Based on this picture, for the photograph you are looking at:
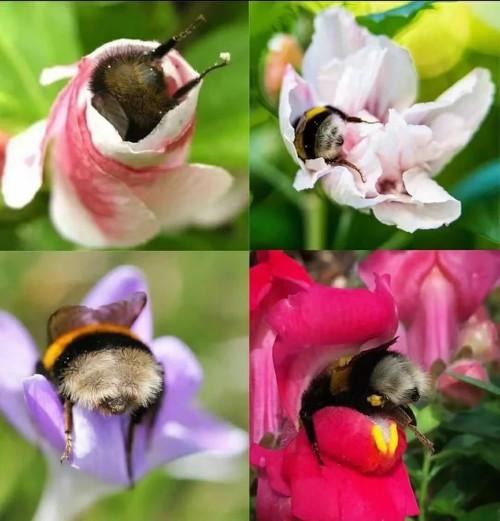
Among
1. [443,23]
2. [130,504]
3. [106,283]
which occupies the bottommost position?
[130,504]

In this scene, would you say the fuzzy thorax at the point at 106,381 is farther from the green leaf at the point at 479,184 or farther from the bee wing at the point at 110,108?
the green leaf at the point at 479,184

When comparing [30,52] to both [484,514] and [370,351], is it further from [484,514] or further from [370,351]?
[484,514]

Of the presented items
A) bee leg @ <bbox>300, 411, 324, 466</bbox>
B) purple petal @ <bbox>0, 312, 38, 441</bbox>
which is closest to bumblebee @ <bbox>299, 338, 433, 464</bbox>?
bee leg @ <bbox>300, 411, 324, 466</bbox>

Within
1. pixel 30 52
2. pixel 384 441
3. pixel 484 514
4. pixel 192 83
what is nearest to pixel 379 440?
pixel 384 441

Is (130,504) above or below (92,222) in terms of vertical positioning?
below

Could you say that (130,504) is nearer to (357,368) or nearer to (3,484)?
(3,484)

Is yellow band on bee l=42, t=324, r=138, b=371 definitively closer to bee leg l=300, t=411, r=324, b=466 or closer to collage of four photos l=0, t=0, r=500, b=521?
collage of four photos l=0, t=0, r=500, b=521

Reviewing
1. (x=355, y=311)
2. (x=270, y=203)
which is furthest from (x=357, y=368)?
(x=270, y=203)

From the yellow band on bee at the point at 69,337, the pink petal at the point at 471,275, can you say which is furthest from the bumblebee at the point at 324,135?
the yellow band on bee at the point at 69,337
